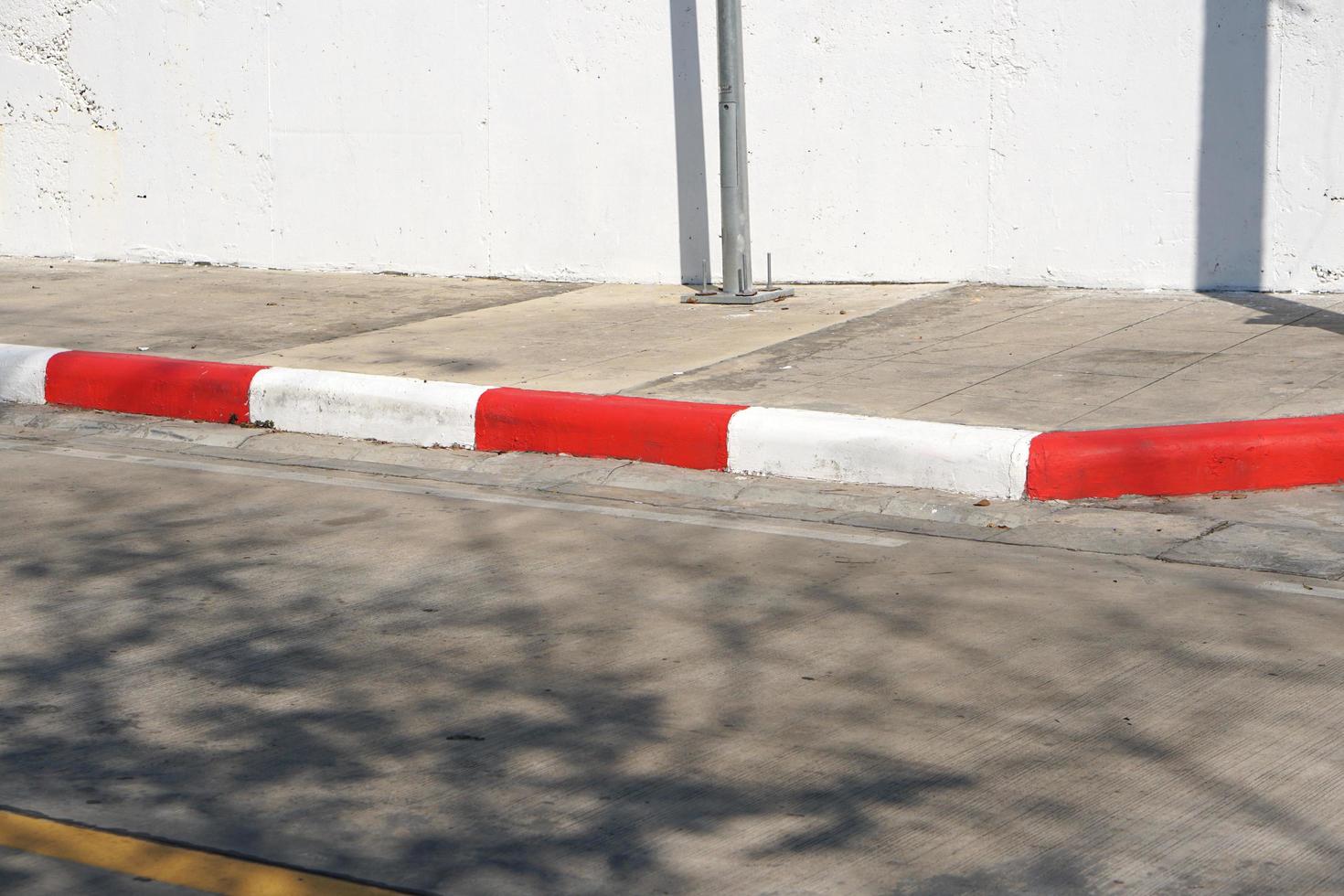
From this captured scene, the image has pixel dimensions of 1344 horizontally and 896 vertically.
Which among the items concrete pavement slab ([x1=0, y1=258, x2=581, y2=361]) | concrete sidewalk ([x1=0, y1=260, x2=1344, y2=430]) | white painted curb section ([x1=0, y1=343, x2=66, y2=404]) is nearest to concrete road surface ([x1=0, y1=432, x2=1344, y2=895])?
concrete sidewalk ([x1=0, y1=260, x2=1344, y2=430])

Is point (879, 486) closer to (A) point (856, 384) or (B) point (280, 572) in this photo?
(A) point (856, 384)

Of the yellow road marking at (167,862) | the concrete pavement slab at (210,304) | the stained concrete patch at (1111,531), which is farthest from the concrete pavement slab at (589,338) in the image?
the yellow road marking at (167,862)

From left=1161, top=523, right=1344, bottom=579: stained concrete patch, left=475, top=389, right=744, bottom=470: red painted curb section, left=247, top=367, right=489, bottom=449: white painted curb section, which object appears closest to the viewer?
left=1161, top=523, right=1344, bottom=579: stained concrete patch

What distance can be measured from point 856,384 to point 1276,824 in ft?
14.0

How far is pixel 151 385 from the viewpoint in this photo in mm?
8055

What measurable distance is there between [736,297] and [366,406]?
10.1 ft

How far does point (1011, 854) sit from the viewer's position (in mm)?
3283

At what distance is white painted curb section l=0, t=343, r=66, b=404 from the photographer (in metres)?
8.38

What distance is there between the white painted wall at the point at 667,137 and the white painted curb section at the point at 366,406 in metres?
3.52

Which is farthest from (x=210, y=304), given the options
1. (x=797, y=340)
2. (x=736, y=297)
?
(x=797, y=340)

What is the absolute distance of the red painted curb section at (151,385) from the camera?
791cm

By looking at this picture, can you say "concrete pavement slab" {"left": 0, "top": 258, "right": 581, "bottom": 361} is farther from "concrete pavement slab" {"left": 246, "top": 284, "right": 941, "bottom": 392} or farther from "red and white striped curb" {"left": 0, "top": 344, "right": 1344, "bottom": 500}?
"red and white striped curb" {"left": 0, "top": 344, "right": 1344, "bottom": 500}

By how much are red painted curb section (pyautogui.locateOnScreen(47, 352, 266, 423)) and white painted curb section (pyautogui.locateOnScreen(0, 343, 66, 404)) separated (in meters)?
0.04

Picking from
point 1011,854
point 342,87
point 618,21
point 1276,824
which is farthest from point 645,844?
point 342,87
